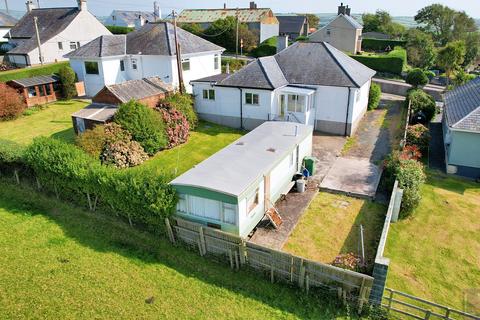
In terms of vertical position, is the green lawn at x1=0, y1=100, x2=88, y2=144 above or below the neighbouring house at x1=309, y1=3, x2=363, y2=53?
below

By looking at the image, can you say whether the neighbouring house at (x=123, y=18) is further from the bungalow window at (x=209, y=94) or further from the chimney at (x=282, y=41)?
the bungalow window at (x=209, y=94)

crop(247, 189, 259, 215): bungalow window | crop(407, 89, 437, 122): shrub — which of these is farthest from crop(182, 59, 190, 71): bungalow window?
crop(247, 189, 259, 215): bungalow window

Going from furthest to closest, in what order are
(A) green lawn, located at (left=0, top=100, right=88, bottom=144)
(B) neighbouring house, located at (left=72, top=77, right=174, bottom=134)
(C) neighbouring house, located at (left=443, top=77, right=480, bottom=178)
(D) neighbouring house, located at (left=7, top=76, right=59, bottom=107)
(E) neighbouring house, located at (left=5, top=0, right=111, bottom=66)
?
(E) neighbouring house, located at (left=5, top=0, right=111, bottom=66) → (D) neighbouring house, located at (left=7, top=76, right=59, bottom=107) → (A) green lawn, located at (left=0, top=100, right=88, bottom=144) → (B) neighbouring house, located at (left=72, top=77, right=174, bottom=134) → (C) neighbouring house, located at (left=443, top=77, right=480, bottom=178)

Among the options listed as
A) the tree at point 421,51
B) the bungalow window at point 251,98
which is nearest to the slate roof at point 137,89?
the bungalow window at point 251,98

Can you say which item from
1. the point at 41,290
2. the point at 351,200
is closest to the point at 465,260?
the point at 351,200

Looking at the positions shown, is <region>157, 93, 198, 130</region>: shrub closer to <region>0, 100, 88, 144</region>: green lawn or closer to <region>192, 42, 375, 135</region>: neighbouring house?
<region>192, 42, 375, 135</region>: neighbouring house

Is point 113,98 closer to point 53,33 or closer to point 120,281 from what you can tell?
point 120,281
